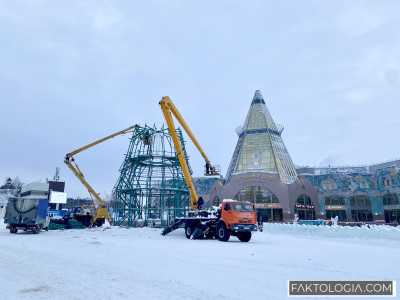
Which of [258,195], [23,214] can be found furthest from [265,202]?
[23,214]

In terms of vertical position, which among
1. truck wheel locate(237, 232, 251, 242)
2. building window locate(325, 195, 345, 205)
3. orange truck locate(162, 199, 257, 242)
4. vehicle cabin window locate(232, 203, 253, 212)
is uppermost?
building window locate(325, 195, 345, 205)

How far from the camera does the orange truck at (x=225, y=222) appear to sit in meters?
20.4

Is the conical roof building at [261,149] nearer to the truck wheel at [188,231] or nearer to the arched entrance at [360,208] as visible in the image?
the arched entrance at [360,208]

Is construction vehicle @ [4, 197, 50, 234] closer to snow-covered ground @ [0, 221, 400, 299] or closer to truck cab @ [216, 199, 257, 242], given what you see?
snow-covered ground @ [0, 221, 400, 299]

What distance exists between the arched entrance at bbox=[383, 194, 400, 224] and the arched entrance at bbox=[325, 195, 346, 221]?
329 inches

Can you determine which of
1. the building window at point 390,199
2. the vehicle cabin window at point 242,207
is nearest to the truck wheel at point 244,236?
the vehicle cabin window at point 242,207

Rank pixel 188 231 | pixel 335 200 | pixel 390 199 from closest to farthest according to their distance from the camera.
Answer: pixel 188 231, pixel 390 199, pixel 335 200

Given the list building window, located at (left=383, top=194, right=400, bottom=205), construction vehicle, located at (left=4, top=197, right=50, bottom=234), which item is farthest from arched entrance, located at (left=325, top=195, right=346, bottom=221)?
construction vehicle, located at (left=4, top=197, right=50, bottom=234)

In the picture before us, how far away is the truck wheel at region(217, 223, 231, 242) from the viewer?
67.2 feet

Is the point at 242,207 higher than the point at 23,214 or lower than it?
higher

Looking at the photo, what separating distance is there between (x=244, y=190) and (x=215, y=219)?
39091 millimetres

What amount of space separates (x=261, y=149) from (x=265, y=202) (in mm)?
13789

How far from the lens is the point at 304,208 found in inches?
2318

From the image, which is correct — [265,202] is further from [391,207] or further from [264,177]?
[391,207]
